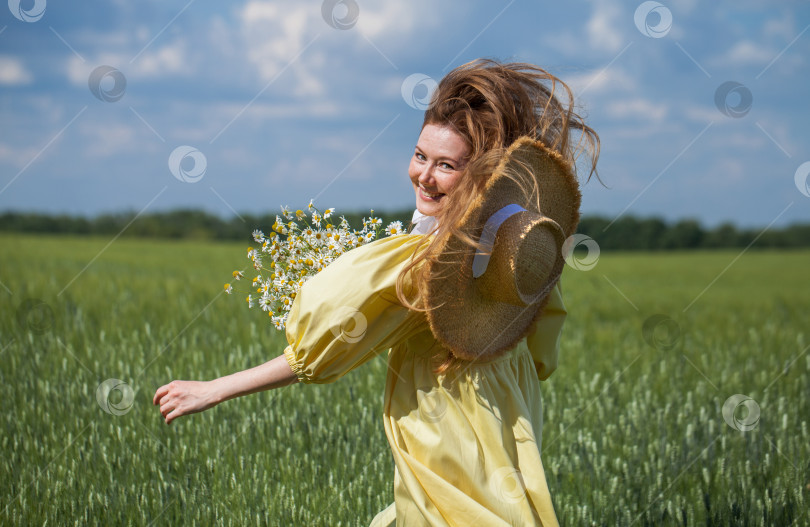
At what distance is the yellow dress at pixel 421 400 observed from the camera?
88.8 inches

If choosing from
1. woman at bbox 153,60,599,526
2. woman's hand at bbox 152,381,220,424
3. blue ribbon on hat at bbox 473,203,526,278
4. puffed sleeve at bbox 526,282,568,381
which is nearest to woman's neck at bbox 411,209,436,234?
woman at bbox 153,60,599,526

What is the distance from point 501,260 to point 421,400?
55 cm

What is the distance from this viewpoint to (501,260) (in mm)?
2297

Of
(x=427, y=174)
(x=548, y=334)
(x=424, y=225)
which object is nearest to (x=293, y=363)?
(x=424, y=225)

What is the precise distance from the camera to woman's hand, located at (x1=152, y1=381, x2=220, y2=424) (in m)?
2.32

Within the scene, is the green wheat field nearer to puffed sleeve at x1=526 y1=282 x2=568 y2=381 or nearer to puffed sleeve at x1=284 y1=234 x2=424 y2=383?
puffed sleeve at x1=526 y1=282 x2=568 y2=381

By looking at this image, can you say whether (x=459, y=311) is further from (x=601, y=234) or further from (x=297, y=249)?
(x=601, y=234)

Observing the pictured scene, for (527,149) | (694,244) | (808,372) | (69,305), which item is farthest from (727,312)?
(694,244)

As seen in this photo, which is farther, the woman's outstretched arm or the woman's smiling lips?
the woman's smiling lips

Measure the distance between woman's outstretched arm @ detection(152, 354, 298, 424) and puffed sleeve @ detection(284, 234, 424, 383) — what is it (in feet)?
0.16

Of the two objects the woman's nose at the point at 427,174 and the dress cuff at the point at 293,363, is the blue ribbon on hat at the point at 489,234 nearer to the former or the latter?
the woman's nose at the point at 427,174

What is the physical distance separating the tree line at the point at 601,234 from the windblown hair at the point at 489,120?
65.0 feet

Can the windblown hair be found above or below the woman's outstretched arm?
above

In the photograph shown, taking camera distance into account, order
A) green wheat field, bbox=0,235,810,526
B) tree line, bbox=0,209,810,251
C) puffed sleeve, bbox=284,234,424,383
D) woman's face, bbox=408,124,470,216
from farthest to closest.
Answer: tree line, bbox=0,209,810,251
green wheat field, bbox=0,235,810,526
woman's face, bbox=408,124,470,216
puffed sleeve, bbox=284,234,424,383
